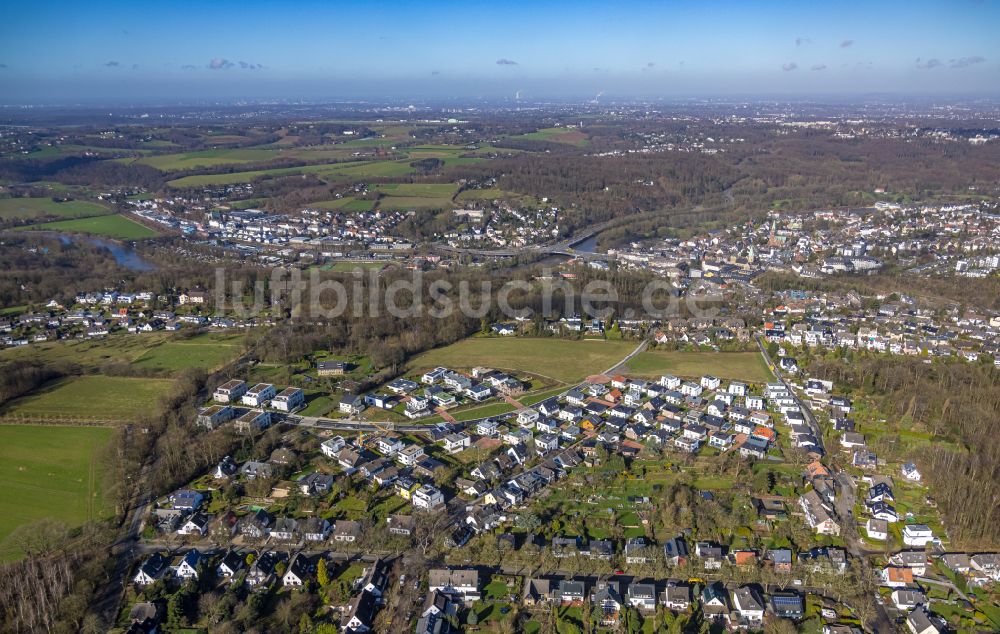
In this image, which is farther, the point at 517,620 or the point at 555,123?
the point at 555,123

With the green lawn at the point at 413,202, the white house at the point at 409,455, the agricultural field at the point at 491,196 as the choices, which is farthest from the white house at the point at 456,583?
the agricultural field at the point at 491,196

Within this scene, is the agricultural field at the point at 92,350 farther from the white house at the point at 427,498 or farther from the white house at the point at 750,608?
the white house at the point at 750,608

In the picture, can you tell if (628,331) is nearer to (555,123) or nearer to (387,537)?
(387,537)

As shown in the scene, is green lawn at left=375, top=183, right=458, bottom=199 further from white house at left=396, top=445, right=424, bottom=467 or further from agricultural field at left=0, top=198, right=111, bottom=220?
white house at left=396, top=445, right=424, bottom=467

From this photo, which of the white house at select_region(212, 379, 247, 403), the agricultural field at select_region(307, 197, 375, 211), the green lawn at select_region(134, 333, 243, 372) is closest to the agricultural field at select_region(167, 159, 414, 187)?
the agricultural field at select_region(307, 197, 375, 211)

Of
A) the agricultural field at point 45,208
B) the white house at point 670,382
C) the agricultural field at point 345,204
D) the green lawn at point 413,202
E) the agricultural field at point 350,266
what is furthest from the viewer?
the agricultural field at point 345,204

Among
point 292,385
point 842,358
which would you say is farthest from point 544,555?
point 842,358
